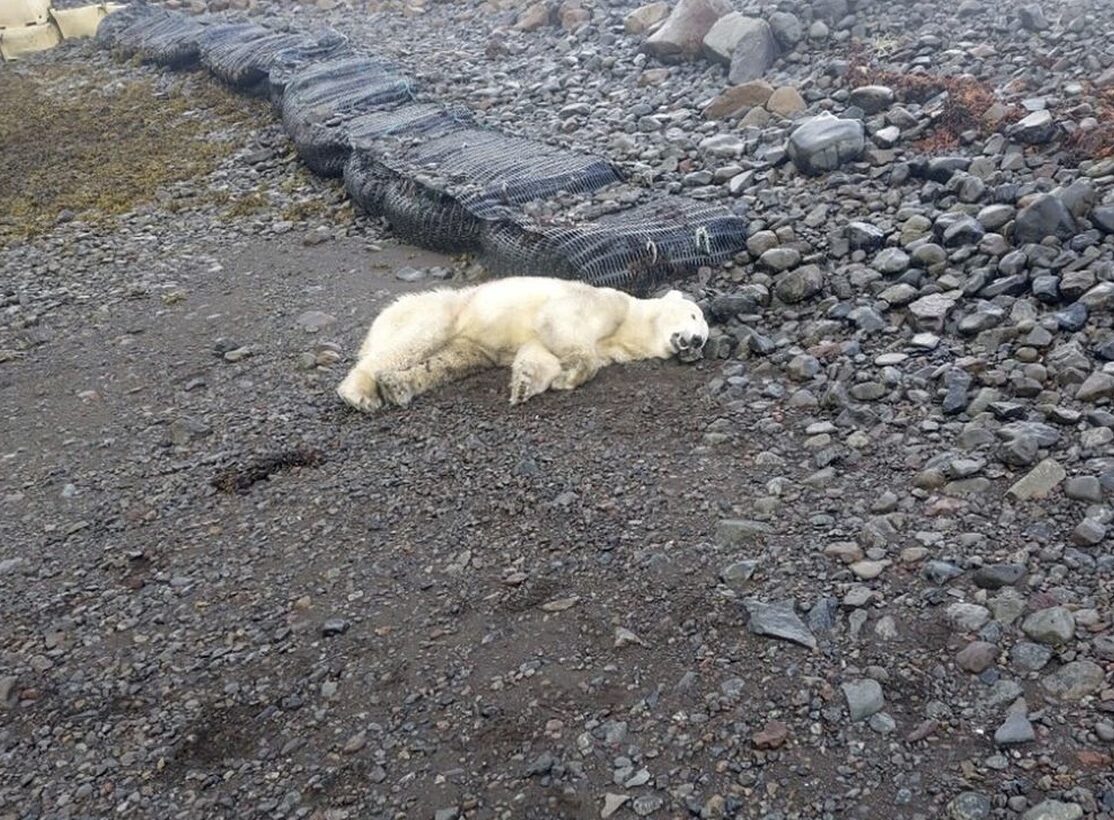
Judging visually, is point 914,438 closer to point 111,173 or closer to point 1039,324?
point 1039,324

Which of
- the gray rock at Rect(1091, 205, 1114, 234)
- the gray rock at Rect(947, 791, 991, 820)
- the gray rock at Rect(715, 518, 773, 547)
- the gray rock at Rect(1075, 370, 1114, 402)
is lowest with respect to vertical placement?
the gray rock at Rect(715, 518, 773, 547)

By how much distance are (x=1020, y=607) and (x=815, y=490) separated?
1.25m

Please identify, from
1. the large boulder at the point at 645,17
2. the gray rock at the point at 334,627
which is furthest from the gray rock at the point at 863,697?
the large boulder at the point at 645,17

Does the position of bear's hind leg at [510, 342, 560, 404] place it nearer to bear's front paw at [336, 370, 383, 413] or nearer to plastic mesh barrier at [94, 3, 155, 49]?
bear's front paw at [336, 370, 383, 413]

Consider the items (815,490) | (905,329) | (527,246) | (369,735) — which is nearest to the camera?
(369,735)

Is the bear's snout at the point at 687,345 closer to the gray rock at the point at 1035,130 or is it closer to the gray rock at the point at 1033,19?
the gray rock at the point at 1035,130

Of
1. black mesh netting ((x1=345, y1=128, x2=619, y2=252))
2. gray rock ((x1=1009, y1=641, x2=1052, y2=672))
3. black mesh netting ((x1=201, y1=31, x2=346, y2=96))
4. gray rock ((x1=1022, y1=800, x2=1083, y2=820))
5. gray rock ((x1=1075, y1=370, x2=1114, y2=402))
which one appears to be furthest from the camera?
black mesh netting ((x1=201, y1=31, x2=346, y2=96))

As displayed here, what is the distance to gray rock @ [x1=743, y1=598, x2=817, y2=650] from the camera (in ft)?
14.1

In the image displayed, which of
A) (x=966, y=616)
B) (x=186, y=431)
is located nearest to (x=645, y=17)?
(x=186, y=431)

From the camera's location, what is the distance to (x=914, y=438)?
18.2ft

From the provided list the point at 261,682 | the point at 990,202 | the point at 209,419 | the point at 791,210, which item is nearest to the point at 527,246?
the point at 791,210

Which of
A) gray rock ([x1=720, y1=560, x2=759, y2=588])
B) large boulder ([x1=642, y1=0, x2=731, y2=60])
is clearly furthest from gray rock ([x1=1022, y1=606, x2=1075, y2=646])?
large boulder ([x1=642, y1=0, x2=731, y2=60])

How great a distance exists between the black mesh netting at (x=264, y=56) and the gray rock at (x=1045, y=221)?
9703mm

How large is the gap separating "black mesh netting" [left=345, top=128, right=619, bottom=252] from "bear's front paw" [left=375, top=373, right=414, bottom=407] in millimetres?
2381
